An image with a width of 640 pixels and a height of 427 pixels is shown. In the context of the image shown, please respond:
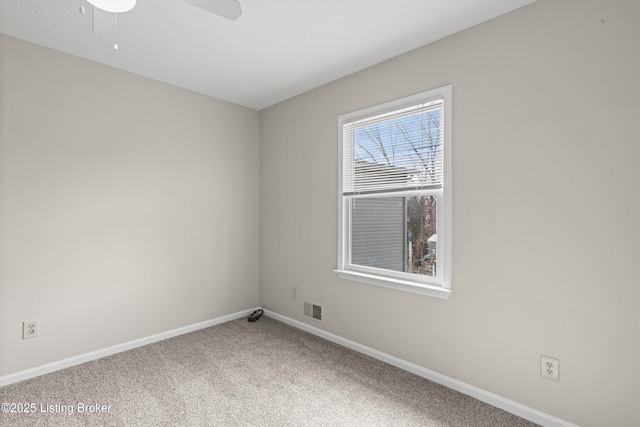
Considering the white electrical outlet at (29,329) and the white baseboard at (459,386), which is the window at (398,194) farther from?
the white electrical outlet at (29,329)

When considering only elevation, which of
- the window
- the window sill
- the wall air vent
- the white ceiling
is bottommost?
the wall air vent

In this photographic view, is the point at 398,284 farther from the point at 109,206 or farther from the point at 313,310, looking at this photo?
the point at 109,206

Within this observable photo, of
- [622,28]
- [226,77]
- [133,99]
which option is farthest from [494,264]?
[133,99]

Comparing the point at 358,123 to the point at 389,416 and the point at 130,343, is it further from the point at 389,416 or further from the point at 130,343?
the point at 130,343

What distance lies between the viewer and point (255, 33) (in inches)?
94.1

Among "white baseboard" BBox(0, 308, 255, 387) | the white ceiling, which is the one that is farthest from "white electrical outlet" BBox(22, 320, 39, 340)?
the white ceiling

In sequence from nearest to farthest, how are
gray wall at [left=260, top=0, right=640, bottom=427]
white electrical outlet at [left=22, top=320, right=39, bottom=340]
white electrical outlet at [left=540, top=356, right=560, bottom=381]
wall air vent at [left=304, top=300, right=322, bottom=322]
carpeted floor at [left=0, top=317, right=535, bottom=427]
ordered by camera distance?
gray wall at [left=260, top=0, right=640, bottom=427], white electrical outlet at [left=540, top=356, right=560, bottom=381], carpeted floor at [left=0, top=317, right=535, bottom=427], white electrical outlet at [left=22, top=320, right=39, bottom=340], wall air vent at [left=304, top=300, right=322, bottom=322]

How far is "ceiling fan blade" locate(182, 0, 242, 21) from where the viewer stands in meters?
1.46

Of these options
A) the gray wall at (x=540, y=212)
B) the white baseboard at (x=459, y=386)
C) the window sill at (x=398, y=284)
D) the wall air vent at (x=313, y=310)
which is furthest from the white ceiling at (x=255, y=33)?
the white baseboard at (x=459, y=386)

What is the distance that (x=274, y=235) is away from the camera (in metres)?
3.87

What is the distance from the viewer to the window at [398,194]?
2.44 metres

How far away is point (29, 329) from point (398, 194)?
301 cm

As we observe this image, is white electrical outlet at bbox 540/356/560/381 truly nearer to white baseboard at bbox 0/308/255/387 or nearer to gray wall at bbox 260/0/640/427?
gray wall at bbox 260/0/640/427

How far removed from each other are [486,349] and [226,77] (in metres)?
3.07
